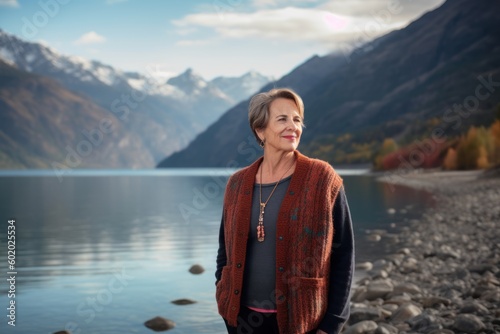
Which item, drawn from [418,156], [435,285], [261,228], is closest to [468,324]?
[435,285]

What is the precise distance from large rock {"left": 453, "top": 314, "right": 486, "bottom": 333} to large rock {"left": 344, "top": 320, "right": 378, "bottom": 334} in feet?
3.76

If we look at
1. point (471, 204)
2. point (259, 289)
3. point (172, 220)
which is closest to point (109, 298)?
point (259, 289)

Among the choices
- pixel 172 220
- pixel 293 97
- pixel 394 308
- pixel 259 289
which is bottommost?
pixel 172 220

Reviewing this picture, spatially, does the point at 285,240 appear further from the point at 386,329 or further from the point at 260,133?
the point at 386,329

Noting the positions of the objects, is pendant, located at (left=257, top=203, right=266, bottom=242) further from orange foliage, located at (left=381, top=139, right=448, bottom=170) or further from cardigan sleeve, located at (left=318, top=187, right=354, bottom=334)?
orange foliage, located at (left=381, top=139, right=448, bottom=170)

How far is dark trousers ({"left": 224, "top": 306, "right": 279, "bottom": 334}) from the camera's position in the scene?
4.04 meters

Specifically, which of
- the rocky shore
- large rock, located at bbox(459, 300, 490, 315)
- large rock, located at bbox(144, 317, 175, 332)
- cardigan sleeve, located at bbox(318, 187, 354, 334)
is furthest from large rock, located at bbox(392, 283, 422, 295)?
cardigan sleeve, located at bbox(318, 187, 354, 334)

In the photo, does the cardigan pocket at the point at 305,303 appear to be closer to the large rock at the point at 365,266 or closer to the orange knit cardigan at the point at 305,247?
the orange knit cardigan at the point at 305,247

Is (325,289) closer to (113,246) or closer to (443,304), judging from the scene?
(443,304)

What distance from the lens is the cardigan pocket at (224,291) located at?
4.21 meters

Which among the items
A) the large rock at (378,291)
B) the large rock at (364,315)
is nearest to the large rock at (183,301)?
the large rock at (378,291)

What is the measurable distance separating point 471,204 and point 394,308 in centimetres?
2354

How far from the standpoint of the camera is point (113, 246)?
2378 centimetres

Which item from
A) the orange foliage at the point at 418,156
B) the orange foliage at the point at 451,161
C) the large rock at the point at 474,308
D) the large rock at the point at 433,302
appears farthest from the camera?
the orange foliage at the point at 418,156
